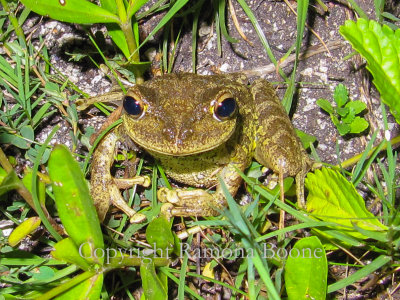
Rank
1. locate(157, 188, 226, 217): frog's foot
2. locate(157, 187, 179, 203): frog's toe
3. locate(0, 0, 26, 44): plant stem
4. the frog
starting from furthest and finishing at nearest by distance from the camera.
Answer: locate(0, 0, 26, 44): plant stem, locate(157, 187, 179, 203): frog's toe, locate(157, 188, 226, 217): frog's foot, the frog

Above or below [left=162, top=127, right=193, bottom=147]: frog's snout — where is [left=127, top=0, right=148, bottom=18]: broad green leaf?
above

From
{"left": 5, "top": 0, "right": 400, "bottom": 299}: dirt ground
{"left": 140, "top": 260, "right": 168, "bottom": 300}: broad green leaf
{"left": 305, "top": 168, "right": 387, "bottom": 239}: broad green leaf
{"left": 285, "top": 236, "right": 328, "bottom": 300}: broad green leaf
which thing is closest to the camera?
{"left": 140, "top": 260, "right": 168, "bottom": 300}: broad green leaf

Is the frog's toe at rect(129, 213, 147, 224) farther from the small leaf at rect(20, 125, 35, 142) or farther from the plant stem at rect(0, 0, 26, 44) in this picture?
the plant stem at rect(0, 0, 26, 44)

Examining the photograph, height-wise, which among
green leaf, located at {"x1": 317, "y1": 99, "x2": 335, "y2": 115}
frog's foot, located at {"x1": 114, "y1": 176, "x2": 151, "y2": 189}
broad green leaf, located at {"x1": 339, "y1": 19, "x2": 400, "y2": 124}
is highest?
broad green leaf, located at {"x1": 339, "y1": 19, "x2": 400, "y2": 124}

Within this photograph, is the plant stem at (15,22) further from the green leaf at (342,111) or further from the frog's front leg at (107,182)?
the green leaf at (342,111)

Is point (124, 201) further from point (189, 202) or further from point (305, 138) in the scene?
point (305, 138)

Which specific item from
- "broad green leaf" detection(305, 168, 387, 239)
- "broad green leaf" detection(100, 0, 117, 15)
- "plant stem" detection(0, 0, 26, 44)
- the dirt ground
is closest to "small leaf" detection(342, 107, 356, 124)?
the dirt ground
